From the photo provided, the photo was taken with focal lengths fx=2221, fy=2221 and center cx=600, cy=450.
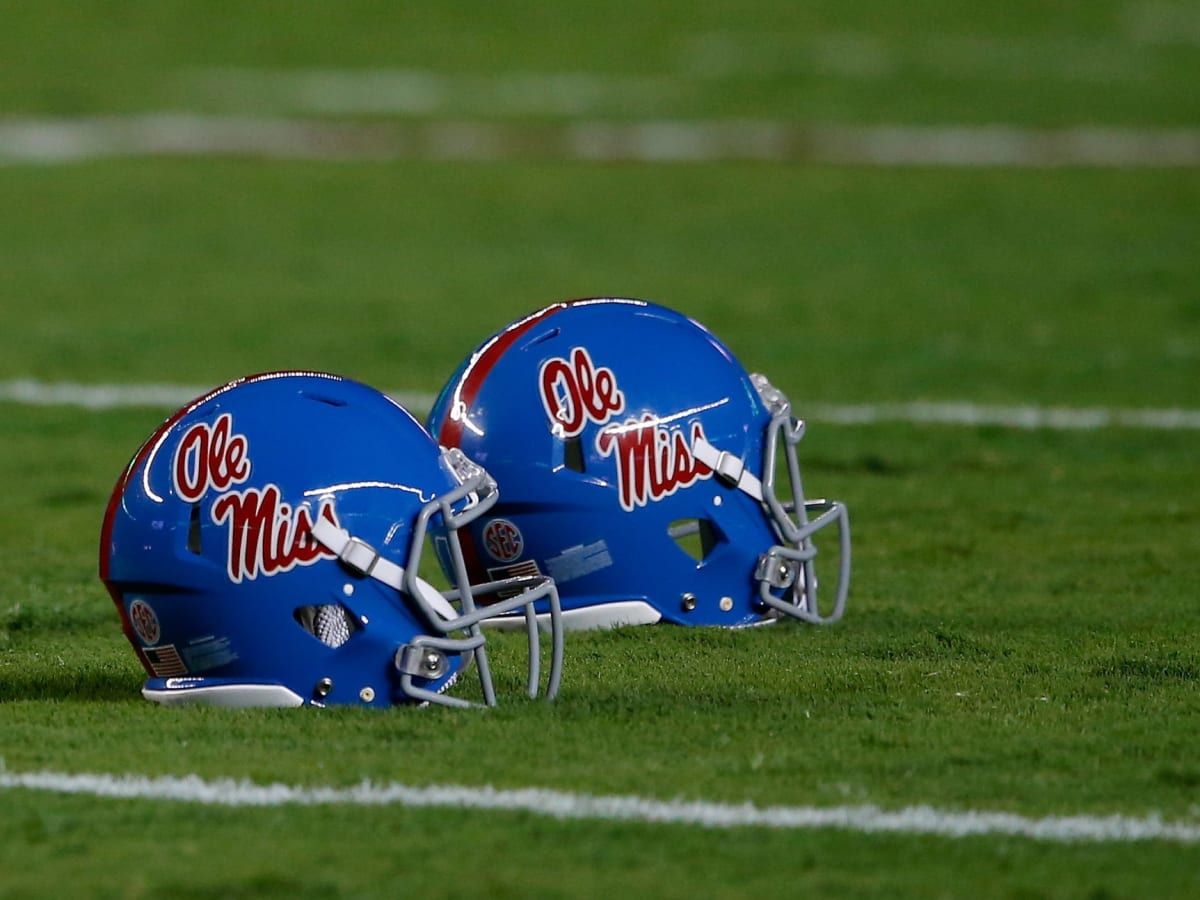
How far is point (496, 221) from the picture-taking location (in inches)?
632

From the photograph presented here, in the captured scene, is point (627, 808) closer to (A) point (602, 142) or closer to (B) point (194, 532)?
(B) point (194, 532)

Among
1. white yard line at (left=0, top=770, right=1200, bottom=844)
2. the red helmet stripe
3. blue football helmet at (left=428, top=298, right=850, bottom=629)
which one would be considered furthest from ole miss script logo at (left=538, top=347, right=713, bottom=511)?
white yard line at (left=0, top=770, right=1200, bottom=844)

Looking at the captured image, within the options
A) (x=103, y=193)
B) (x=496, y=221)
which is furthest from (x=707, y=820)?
(x=103, y=193)

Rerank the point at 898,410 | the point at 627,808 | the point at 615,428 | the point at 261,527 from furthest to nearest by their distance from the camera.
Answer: the point at 898,410
the point at 615,428
the point at 261,527
the point at 627,808

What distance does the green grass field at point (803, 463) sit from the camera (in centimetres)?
381

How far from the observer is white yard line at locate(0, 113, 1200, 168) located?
64.6 ft

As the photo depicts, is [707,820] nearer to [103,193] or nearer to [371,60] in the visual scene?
[103,193]

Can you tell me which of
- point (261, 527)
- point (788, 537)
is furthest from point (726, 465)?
point (261, 527)

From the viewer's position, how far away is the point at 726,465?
5.46m

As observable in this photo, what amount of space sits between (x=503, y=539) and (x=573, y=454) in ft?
0.87

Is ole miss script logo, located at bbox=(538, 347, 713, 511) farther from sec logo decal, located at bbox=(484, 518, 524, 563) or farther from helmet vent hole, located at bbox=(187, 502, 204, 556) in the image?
helmet vent hole, located at bbox=(187, 502, 204, 556)

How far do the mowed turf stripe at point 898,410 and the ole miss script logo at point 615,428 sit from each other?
142 inches

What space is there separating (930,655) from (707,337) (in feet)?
3.22

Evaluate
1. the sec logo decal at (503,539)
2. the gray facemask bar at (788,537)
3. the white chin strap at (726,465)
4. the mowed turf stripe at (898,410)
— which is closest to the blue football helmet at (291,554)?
the sec logo decal at (503,539)
